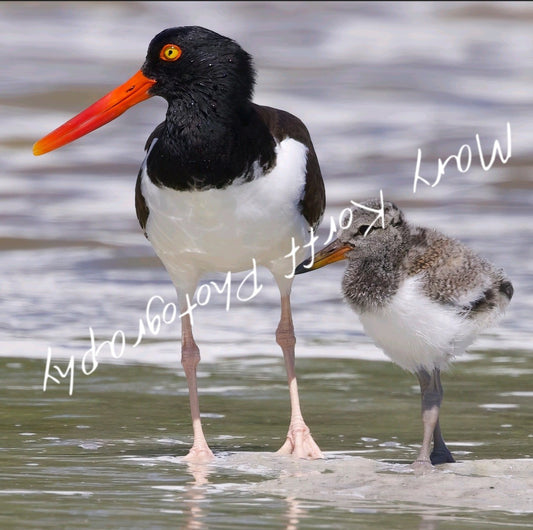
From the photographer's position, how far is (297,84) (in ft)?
56.3

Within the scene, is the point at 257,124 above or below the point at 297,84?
below

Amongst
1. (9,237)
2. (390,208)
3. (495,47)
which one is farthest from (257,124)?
(495,47)

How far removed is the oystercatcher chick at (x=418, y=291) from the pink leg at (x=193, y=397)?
88 cm

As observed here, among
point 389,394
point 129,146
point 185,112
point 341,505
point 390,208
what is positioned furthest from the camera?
point 129,146

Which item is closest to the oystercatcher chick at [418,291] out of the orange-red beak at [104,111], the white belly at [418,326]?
the white belly at [418,326]

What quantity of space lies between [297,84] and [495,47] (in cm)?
284

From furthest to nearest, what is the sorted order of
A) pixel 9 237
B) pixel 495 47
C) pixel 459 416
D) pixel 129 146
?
pixel 495 47 < pixel 129 146 < pixel 9 237 < pixel 459 416

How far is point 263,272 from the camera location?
1083 cm

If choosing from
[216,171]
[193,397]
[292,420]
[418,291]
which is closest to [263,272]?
[193,397]

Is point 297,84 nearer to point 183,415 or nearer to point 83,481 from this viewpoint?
point 183,415

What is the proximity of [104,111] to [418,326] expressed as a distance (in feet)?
6.69

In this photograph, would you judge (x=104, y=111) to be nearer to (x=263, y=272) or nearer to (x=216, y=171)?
(x=216, y=171)

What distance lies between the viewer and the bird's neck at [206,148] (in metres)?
6.23

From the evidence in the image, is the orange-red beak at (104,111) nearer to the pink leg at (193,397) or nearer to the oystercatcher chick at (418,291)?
the pink leg at (193,397)
